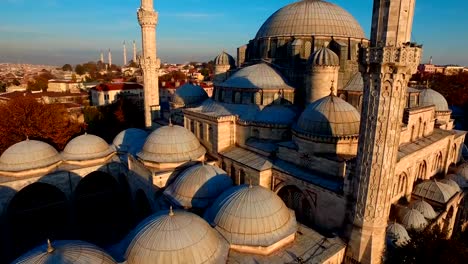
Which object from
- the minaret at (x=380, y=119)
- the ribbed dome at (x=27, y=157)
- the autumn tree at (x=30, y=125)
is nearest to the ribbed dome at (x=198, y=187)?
the minaret at (x=380, y=119)

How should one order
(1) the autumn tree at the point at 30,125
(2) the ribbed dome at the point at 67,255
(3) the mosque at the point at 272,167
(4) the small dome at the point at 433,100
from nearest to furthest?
(2) the ribbed dome at the point at 67,255 → (3) the mosque at the point at 272,167 → (1) the autumn tree at the point at 30,125 → (4) the small dome at the point at 433,100

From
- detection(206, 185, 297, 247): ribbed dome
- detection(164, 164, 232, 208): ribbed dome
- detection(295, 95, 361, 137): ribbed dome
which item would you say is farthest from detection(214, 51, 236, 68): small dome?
detection(206, 185, 297, 247): ribbed dome

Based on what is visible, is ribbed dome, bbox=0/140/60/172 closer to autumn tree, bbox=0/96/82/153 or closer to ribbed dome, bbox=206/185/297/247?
autumn tree, bbox=0/96/82/153

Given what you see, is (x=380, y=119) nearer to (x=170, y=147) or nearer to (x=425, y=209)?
(x=425, y=209)

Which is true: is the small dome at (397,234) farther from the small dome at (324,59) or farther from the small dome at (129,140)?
the small dome at (129,140)

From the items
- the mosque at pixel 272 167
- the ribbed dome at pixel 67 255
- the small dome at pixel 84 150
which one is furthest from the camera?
the small dome at pixel 84 150

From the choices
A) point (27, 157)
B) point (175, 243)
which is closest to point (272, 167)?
point (175, 243)

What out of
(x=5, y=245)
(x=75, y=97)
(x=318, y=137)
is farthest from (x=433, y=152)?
(x=75, y=97)

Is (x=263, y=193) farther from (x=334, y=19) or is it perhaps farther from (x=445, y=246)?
(x=334, y=19)
